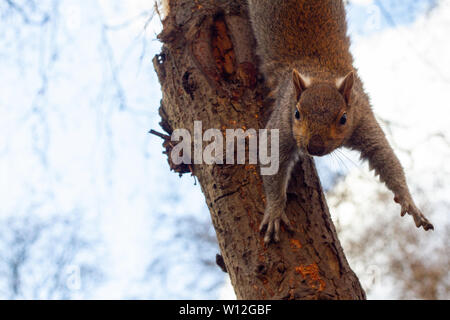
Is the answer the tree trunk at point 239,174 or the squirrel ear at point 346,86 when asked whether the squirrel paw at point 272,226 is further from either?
A: the squirrel ear at point 346,86

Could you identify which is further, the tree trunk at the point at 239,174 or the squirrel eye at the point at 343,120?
the squirrel eye at the point at 343,120

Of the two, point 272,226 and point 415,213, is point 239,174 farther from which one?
point 415,213

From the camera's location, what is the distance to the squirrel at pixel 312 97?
2.21m

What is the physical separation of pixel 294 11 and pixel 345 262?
1782mm

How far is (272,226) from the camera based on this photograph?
190 centimetres

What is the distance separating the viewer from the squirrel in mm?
2205

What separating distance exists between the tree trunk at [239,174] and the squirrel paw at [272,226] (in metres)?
0.03

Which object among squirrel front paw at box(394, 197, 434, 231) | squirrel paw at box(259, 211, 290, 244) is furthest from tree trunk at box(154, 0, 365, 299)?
squirrel front paw at box(394, 197, 434, 231)

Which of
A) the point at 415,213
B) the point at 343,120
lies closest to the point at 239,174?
the point at 343,120

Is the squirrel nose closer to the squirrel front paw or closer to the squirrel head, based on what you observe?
the squirrel head

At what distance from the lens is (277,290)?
1771 millimetres

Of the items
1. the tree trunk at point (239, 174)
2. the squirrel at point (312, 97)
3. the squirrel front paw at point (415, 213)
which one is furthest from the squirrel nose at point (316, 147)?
the squirrel front paw at point (415, 213)

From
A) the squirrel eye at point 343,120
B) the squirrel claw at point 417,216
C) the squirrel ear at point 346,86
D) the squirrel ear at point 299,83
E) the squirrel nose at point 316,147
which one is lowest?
the squirrel claw at point 417,216
